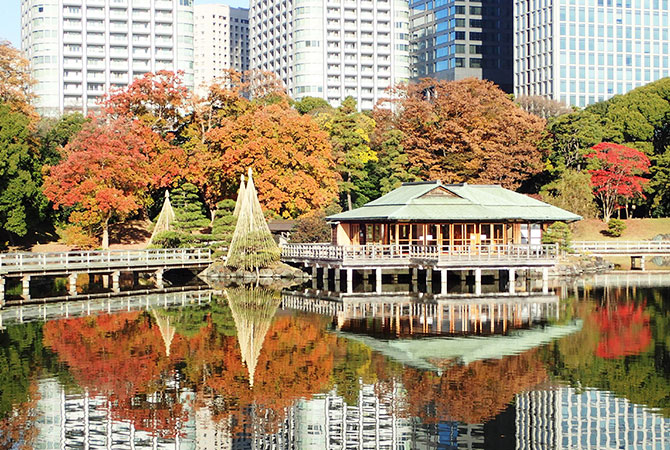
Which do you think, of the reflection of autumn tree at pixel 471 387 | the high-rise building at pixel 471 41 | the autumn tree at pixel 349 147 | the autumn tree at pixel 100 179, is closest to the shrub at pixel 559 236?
the autumn tree at pixel 349 147

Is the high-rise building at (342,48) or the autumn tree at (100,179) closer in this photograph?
the autumn tree at (100,179)

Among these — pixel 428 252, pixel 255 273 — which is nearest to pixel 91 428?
pixel 428 252

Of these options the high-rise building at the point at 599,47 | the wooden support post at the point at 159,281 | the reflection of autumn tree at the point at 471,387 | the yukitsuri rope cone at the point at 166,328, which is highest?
the high-rise building at the point at 599,47

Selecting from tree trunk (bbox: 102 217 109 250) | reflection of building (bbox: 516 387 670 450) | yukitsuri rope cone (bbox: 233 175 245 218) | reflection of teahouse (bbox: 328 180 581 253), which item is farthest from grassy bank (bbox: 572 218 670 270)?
reflection of building (bbox: 516 387 670 450)

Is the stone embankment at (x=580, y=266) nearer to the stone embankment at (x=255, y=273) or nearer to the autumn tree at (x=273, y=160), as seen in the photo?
the stone embankment at (x=255, y=273)

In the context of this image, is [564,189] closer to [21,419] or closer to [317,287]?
[317,287]

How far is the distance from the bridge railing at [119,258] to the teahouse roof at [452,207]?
30.0ft

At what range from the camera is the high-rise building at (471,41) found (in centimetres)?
13175

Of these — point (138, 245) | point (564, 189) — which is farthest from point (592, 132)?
point (138, 245)

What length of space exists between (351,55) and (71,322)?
368 ft

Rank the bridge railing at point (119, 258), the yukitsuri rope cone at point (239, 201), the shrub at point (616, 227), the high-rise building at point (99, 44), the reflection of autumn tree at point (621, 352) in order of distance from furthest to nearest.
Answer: the high-rise building at point (99, 44) → the shrub at point (616, 227) → the yukitsuri rope cone at point (239, 201) → the bridge railing at point (119, 258) → the reflection of autumn tree at point (621, 352)

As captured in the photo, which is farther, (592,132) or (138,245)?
(592,132)

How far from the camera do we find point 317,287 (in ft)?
164

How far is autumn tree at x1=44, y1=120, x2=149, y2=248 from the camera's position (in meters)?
61.2
